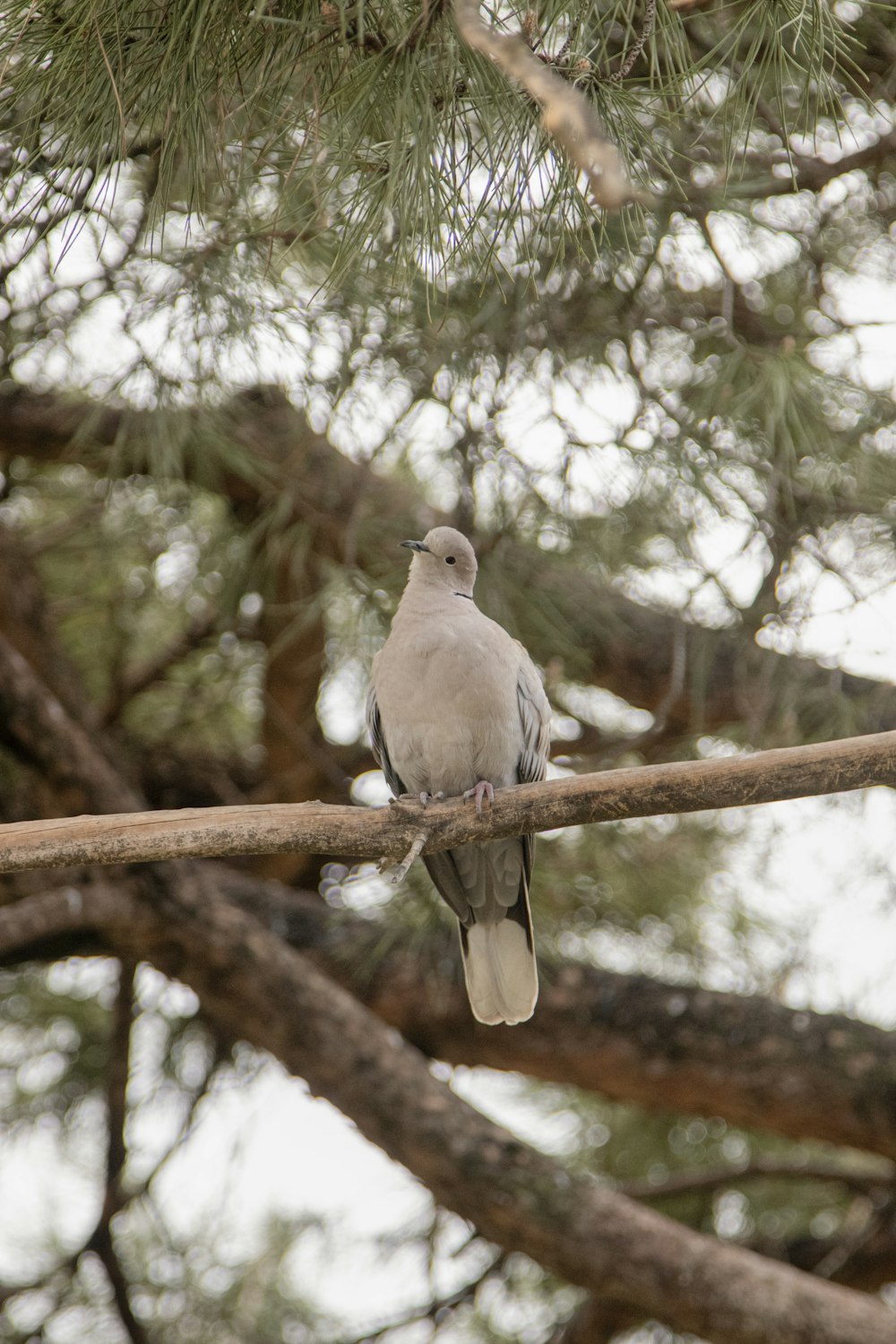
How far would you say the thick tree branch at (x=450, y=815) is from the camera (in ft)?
4.72

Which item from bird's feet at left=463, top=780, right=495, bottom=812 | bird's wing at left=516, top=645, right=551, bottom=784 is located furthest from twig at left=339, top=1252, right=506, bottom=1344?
bird's feet at left=463, top=780, right=495, bottom=812

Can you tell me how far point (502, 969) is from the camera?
2.21 meters

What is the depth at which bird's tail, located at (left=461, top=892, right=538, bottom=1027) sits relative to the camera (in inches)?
85.7

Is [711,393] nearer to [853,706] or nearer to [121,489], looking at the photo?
[853,706]

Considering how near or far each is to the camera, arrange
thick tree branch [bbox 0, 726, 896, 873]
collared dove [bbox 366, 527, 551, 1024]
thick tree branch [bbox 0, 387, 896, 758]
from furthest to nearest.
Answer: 1. thick tree branch [bbox 0, 387, 896, 758]
2. collared dove [bbox 366, 527, 551, 1024]
3. thick tree branch [bbox 0, 726, 896, 873]

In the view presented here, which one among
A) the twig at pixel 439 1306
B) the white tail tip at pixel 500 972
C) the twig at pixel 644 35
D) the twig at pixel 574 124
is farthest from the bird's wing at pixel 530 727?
the twig at pixel 574 124

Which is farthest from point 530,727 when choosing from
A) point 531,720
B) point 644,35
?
point 644,35

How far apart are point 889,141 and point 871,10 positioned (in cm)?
29

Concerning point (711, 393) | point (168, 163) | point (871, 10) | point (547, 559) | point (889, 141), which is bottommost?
point (547, 559)

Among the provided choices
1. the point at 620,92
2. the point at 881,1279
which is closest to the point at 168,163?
the point at 620,92

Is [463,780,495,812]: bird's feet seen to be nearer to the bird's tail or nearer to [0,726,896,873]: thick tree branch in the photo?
[0,726,896,873]: thick tree branch

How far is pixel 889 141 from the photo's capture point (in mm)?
2066

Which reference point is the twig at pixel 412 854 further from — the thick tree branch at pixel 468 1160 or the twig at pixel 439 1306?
the twig at pixel 439 1306

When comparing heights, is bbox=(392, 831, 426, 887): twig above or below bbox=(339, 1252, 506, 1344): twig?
above
